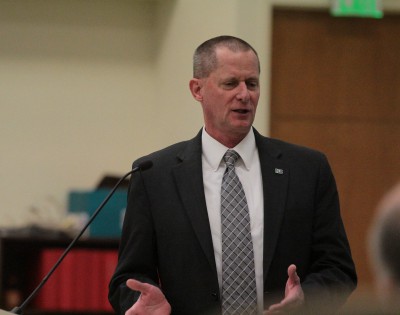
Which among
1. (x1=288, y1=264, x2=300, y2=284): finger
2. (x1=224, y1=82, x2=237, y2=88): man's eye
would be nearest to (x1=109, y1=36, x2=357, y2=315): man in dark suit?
(x1=224, y1=82, x2=237, y2=88): man's eye

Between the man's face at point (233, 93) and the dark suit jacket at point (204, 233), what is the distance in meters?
0.11

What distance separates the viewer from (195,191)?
119 inches

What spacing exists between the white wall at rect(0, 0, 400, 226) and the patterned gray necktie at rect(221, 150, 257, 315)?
4.48 m

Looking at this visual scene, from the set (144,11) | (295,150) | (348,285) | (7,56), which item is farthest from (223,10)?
(348,285)

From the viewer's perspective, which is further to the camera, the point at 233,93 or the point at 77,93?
the point at 77,93

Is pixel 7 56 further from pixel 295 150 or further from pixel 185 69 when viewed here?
pixel 295 150

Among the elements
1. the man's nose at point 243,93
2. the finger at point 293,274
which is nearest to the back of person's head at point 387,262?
the finger at point 293,274

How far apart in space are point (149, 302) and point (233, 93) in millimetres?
741

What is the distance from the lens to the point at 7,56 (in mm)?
7730

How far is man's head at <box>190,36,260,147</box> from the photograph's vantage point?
3.09 meters

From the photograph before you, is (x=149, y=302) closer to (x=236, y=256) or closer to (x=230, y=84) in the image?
(x=236, y=256)

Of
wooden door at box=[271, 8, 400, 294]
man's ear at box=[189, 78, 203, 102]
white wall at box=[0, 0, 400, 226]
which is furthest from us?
white wall at box=[0, 0, 400, 226]

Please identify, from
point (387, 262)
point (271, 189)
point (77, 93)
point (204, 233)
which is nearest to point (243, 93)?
point (271, 189)

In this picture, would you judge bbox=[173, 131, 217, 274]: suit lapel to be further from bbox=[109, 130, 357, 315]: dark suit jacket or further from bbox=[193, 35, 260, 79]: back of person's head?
bbox=[193, 35, 260, 79]: back of person's head
